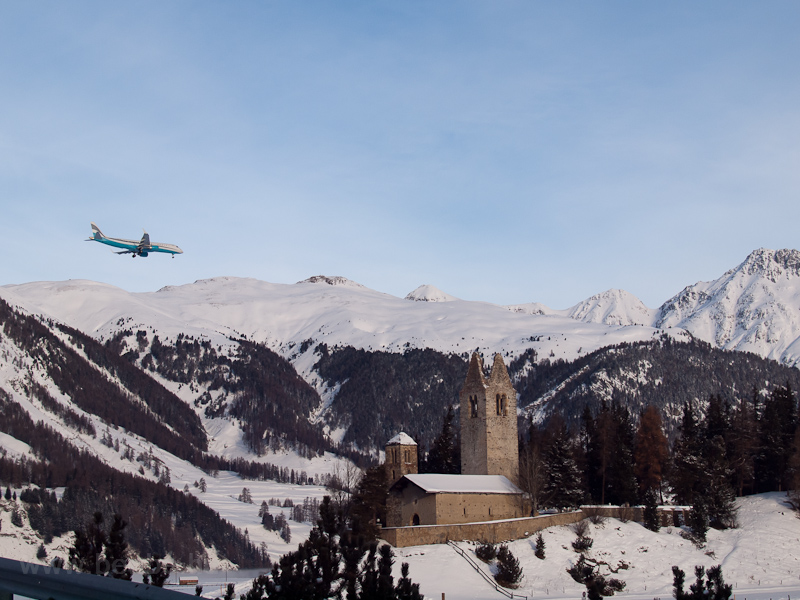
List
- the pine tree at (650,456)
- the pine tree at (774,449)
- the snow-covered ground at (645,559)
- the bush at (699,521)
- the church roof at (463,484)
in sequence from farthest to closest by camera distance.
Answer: the pine tree at (650,456) → the pine tree at (774,449) → the church roof at (463,484) → the bush at (699,521) → the snow-covered ground at (645,559)

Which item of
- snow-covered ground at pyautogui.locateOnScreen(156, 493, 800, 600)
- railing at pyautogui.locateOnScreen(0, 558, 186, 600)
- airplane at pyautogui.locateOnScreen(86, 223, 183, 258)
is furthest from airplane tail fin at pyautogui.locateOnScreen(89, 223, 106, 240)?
railing at pyautogui.locateOnScreen(0, 558, 186, 600)

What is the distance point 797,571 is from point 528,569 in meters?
21.4

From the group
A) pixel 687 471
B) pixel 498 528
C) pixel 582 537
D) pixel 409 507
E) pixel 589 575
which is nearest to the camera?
pixel 589 575

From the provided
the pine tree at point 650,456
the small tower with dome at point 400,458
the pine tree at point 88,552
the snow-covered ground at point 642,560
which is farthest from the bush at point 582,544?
the pine tree at point 88,552

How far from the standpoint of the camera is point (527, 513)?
83.9 m

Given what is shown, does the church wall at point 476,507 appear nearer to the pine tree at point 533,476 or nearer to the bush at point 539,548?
the pine tree at point 533,476

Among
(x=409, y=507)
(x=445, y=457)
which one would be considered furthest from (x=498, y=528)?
(x=445, y=457)

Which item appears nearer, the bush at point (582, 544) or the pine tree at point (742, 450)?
the bush at point (582, 544)

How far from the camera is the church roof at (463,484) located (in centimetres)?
7731

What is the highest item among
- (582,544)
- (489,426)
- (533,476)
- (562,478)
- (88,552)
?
(489,426)

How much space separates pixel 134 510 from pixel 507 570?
132 m

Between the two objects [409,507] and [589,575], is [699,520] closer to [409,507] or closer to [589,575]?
[589,575]

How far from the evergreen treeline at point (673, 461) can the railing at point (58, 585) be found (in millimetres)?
74152

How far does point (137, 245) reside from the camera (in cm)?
9088
